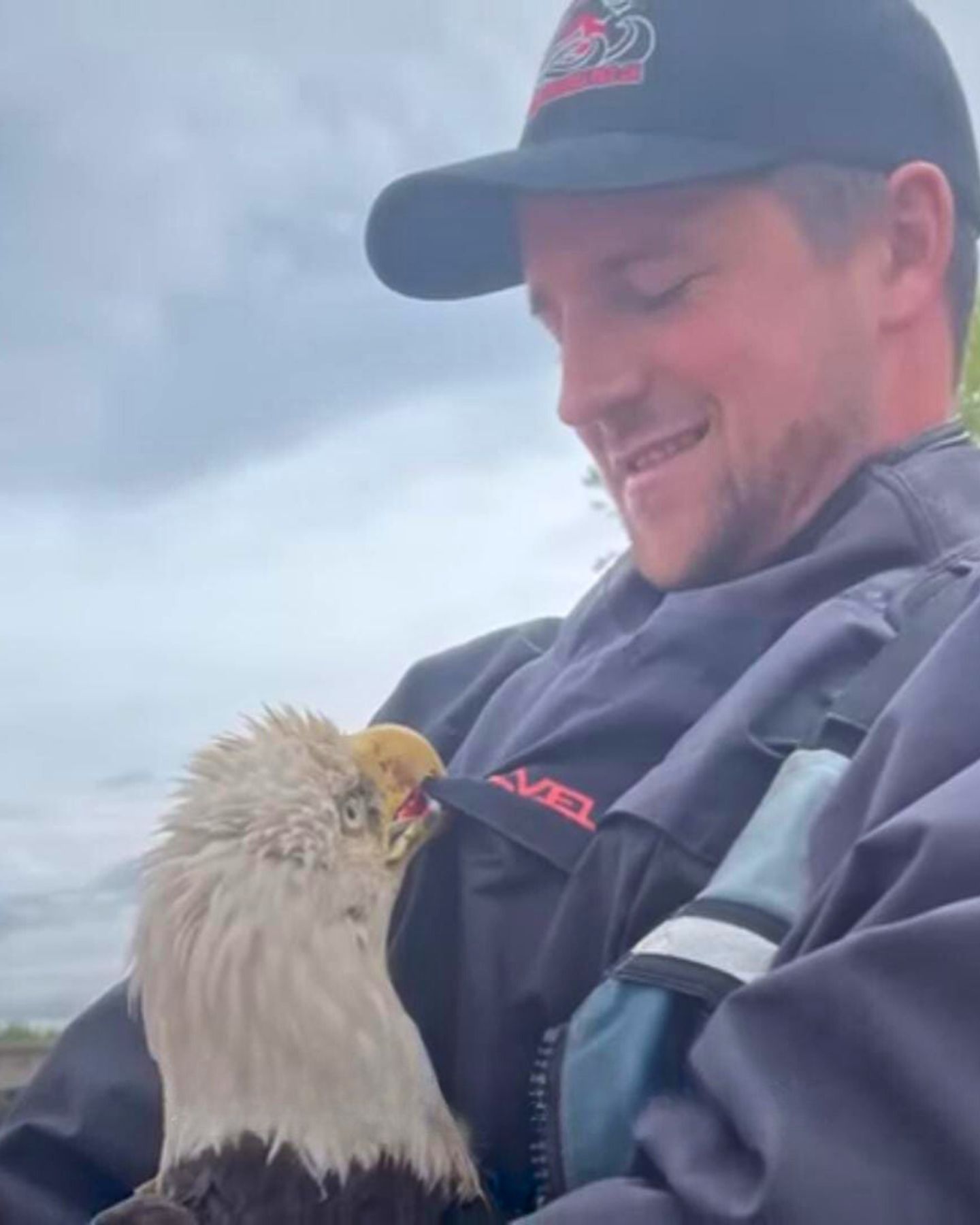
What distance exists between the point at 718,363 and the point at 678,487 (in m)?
0.10

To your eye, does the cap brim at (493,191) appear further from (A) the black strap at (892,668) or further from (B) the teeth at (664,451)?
(A) the black strap at (892,668)

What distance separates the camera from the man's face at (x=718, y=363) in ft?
5.15

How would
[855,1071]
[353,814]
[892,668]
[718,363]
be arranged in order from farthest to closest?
[718,363]
[353,814]
[892,668]
[855,1071]

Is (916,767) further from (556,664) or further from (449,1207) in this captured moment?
(556,664)

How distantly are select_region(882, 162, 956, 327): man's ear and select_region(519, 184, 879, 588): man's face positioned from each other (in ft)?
0.08

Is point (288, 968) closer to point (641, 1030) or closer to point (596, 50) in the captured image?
point (641, 1030)

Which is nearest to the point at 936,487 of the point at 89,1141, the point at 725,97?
the point at 725,97

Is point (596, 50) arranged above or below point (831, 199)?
above

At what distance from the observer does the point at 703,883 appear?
4.24ft

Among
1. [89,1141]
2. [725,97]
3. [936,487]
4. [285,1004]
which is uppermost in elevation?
[725,97]

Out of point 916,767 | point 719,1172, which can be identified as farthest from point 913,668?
point 719,1172

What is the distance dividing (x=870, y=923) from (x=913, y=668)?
252mm

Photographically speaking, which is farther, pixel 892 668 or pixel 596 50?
pixel 596 50

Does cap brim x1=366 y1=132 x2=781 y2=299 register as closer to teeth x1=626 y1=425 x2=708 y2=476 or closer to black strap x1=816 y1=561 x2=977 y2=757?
teeth x1=626 y1=425 x2=708 y2=476
